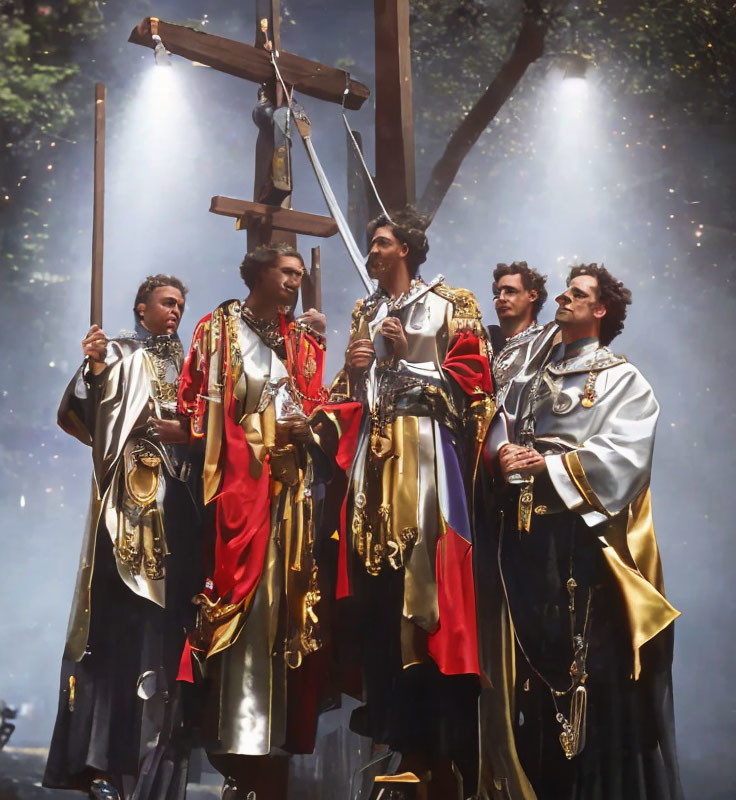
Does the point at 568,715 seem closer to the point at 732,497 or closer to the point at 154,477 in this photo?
the point at 732,497

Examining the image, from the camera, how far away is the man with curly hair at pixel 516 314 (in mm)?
5660

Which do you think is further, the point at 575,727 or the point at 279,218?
the point at 279,218

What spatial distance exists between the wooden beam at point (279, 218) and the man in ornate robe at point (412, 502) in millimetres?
299

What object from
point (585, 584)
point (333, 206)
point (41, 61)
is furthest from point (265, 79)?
point (585, 584)

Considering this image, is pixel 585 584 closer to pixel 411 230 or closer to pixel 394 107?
pixel 411 230

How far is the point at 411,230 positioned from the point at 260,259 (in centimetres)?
69

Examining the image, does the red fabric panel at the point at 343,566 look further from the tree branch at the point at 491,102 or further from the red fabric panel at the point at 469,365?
the tree branch at the point at 491,102

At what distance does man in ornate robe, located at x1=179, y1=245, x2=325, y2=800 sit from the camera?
5117 millimetres

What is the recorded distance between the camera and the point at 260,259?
564 centimetres

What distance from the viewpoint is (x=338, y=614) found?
5.30 meters

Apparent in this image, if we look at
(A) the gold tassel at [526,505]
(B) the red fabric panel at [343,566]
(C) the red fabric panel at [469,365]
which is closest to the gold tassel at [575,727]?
(A) the gold tassel at [526,505]

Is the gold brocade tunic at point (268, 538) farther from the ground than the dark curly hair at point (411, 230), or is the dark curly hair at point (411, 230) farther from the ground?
the dark curly hair at point (411, 230)

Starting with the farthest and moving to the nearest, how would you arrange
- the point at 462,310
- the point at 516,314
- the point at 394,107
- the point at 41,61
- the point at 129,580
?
the point at 41,61 < the point at 394,107 < the point at 516,314 < the point at 462,310 < the point at 129,580

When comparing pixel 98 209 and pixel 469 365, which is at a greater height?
pixel 98 209
